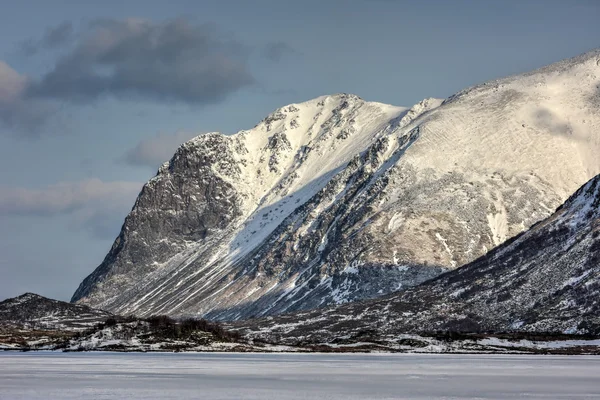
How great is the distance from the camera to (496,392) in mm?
77812

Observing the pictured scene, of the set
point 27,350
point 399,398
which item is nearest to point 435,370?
point 399,398

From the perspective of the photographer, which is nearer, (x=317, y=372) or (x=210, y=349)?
(x=317, y=372)

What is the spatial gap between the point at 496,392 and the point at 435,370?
3374 cm

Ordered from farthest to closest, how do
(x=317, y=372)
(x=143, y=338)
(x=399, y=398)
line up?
(x=143, y=338) → (x=317, y=372) → (x=399, y=398)

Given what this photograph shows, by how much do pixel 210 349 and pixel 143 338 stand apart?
11678mm

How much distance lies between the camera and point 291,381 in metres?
91.2

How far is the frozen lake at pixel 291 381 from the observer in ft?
245

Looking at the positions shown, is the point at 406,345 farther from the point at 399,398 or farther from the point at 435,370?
the point at 399,398

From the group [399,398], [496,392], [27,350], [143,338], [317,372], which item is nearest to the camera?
[399,398]

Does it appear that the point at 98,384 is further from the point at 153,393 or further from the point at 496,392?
the point at 496,392

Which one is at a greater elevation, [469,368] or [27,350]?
[27,350]

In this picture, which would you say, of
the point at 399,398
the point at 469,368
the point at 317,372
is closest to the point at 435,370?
the point at 469,368

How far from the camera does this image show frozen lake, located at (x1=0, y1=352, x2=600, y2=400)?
2940 inches

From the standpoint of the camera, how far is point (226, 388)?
81.3m
